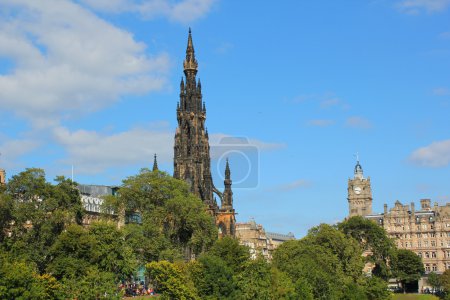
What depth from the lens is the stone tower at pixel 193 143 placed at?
15862 cm

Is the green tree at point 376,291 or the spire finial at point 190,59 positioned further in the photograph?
the spire finial at point 190,59

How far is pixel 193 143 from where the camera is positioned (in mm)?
159375

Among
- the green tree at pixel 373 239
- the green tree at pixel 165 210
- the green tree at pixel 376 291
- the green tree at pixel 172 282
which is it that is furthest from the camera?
the green tree at pixel 373 239

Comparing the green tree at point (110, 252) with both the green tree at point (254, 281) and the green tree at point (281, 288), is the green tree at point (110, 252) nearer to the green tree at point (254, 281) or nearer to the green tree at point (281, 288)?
the green tree at point (254, 281)

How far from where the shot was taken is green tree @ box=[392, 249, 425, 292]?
17538 centimetres

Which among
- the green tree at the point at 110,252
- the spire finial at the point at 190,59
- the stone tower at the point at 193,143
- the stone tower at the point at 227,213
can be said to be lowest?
the green tree at the point at 110,252

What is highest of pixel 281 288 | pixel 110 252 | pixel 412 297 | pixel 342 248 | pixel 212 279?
pixel 342 248

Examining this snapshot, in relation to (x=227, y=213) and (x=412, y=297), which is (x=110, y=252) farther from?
(x=412, y=297)

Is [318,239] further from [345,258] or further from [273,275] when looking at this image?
[273,275]

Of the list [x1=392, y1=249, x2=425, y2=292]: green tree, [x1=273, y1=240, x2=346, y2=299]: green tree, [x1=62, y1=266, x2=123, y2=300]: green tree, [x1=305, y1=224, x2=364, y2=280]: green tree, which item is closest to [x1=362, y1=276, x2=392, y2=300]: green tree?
[x1=305, y1=224, x2=364, y2=280]: green tree

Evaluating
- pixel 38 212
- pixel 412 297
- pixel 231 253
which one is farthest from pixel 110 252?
pixel 412 297

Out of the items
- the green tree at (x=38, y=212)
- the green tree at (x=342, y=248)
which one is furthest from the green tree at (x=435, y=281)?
the green tree at (x=38, y=212)

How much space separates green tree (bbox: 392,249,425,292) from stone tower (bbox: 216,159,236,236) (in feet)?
140

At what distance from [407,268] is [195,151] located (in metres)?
62.4
